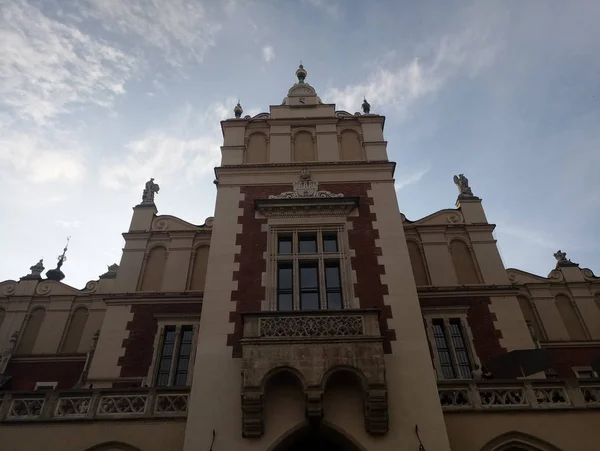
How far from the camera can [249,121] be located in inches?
798

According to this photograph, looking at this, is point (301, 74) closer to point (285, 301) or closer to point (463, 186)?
point (463, 186)

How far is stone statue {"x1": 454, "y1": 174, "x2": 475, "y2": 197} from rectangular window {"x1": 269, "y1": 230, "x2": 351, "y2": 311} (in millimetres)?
9854

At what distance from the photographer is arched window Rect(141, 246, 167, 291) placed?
1969 cm

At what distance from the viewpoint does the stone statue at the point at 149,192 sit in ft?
74.7

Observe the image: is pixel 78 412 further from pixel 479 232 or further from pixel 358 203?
pixel 479 232

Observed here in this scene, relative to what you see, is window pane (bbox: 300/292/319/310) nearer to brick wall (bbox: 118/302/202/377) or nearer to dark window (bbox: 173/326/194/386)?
dark window (bbox: 173/326/194/386)

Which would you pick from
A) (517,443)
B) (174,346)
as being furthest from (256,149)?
(517,443)

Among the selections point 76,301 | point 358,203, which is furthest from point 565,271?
point 76,301

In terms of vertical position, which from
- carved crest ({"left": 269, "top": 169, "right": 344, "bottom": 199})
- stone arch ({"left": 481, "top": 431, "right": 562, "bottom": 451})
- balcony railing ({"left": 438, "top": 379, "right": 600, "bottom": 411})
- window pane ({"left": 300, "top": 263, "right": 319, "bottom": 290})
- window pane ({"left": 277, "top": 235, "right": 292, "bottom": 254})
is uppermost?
carved crest ({"left": 269, "top": 169, "right": 344, "bottom": 199})

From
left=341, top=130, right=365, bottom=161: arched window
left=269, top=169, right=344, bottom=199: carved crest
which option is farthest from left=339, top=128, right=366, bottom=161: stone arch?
left=269, top=169, right=344, bottom=199: carved crest

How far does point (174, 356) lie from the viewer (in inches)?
675

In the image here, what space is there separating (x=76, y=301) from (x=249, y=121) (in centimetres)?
1199

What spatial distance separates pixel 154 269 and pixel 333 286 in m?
9.24

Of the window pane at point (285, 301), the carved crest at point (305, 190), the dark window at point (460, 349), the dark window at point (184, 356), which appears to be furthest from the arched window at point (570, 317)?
the dark window at point (184, 356)
